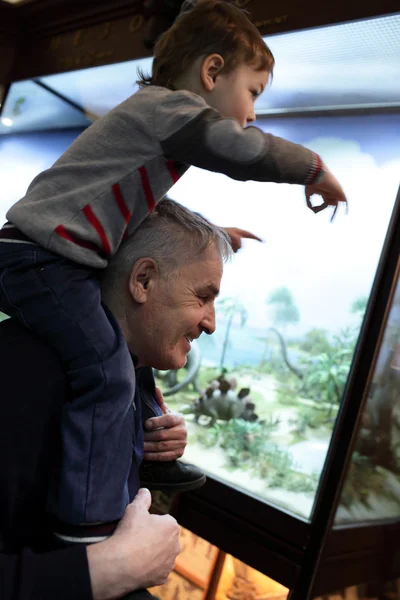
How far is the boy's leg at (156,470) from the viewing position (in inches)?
43.8

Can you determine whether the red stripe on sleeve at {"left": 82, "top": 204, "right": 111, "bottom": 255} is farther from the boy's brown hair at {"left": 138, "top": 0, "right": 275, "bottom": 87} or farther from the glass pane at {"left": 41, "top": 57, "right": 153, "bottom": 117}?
the glass pane at {"left": 41, "top": 57, "right": 153, "bottom": 117}

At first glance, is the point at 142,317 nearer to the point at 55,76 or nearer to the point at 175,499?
the point at 175,499

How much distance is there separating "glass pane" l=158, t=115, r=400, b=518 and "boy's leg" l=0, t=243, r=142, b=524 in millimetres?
1199

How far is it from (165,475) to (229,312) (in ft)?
4.19

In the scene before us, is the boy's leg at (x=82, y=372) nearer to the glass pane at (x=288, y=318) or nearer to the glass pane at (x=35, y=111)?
the glass pane at (x=288, y=318)

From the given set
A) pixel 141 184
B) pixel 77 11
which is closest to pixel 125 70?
pixel 77 11

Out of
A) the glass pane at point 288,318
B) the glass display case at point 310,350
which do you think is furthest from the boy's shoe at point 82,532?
the glass pane at point 288,318

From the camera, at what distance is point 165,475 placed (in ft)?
3.66

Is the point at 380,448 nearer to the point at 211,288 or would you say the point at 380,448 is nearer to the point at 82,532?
the point at 211,288

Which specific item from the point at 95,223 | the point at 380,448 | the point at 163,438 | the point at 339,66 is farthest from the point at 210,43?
the point at 380,448

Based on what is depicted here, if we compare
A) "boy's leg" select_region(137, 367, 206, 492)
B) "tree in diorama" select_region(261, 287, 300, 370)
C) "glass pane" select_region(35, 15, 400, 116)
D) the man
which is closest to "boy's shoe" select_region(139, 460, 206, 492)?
"boy's leg" select_region(137, 367, 206, 492)

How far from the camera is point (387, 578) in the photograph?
1.73 meters

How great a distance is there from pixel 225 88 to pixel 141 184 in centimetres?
25

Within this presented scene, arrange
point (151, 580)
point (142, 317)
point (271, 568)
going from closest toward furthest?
point (151, 580) < point (142, 317) < point (271, 568)
